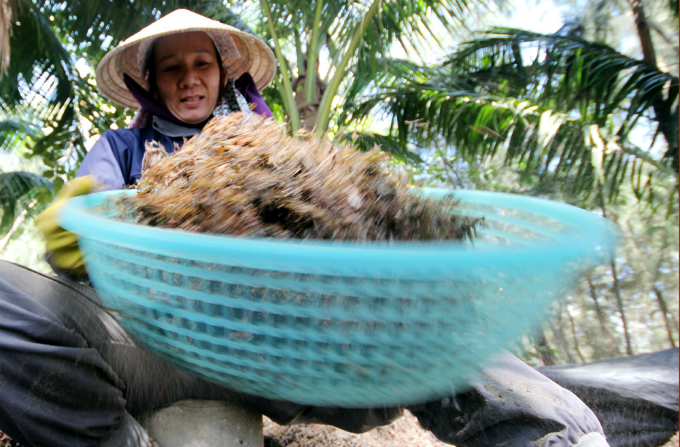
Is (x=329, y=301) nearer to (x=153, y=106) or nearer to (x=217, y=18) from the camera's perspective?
(x=153, y=106)

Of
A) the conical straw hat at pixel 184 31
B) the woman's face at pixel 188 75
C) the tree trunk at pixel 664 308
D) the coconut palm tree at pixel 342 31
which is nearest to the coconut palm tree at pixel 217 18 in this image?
the coconut palm tree at pixel 342 31

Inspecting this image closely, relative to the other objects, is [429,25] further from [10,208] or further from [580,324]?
[580,324]

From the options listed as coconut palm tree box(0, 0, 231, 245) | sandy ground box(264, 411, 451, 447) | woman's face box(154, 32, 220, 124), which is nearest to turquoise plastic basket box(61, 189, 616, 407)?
sandy ground box(264, 411, 451, 447)

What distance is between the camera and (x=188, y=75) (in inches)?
58.4

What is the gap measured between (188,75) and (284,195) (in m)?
1.02

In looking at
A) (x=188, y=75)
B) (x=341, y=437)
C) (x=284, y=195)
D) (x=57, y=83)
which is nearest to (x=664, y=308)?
(x=341, y=437)

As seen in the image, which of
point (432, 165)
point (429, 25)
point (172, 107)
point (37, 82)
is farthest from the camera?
point (432, 165)

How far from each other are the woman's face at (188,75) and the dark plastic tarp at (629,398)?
1.51 metres

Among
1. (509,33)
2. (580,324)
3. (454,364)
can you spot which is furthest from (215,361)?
(580,324)

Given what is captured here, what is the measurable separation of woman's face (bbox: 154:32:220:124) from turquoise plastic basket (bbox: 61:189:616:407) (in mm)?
846

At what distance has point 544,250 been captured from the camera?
0.51m

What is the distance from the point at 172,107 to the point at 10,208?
3.87 meters

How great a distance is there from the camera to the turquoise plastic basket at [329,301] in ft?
1.62

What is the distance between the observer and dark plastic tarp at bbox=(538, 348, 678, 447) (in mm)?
1561
